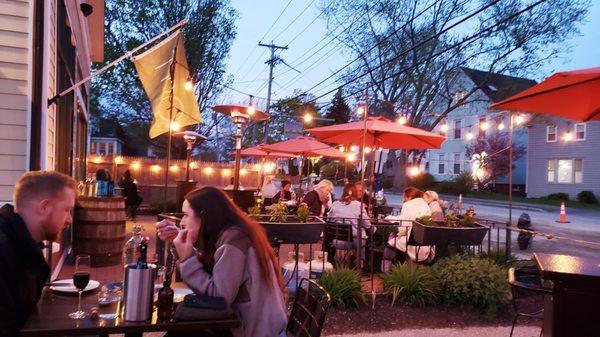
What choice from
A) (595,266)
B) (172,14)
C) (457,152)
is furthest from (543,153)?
(595,266)

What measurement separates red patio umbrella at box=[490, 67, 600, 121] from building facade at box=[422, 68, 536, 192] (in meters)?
25.7

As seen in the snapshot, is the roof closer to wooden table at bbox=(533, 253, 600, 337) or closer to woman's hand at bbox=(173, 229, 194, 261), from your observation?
wooden table at bbox=(533, 253, 600, 337)

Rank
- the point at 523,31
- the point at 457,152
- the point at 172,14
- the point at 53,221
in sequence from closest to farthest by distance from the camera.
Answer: the point at 53,221 → the point at 172,14 → the point at 523,31 → the point at 457,152

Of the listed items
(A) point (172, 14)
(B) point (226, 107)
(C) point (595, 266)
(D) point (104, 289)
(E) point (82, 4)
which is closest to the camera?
(D) point (104, 289)

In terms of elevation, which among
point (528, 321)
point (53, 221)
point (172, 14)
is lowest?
point (528, 321)

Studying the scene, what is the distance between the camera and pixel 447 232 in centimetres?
670

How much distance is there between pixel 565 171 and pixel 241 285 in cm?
3597

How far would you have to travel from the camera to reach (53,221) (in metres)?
2.50

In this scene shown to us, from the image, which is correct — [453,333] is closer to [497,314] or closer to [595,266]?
[497,314]

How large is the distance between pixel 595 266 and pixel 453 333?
6.60 ft

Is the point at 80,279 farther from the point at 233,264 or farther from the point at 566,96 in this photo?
the point at 566,96

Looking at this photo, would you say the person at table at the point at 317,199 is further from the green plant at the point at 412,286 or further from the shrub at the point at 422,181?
the shrub at the point at 422,181

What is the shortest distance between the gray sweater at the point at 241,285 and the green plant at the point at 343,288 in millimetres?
2840

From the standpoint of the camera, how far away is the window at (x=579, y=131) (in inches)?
1283
